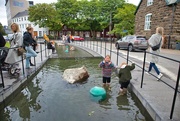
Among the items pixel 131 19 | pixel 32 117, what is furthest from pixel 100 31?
pixel 32 117

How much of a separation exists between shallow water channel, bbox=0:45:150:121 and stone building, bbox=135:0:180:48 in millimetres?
12695

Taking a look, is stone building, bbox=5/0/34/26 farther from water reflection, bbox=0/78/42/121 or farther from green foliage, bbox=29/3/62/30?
water reflection, bbox=0/78/42/121

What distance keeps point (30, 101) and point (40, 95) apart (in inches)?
14.7

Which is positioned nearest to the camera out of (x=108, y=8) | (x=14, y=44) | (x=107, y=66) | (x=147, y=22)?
(x=107, y=66)

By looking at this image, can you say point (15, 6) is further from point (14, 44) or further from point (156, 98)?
point (156, 98)

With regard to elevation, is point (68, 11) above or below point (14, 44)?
above

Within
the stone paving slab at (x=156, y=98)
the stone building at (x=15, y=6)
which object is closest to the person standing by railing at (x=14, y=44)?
the stone paving slab at (x=156, y=98)

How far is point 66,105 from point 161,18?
52.3 ft

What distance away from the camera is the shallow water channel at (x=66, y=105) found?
3113 millimetres

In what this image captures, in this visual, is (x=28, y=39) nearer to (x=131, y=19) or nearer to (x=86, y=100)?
(x=86, y=100)

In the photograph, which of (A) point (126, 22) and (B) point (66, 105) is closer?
(B) point (66, 105)

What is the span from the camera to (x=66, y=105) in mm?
3580

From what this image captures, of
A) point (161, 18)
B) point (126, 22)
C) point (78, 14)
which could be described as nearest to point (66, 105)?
point (161, 18)

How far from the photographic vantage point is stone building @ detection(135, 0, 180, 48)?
14.3 m
